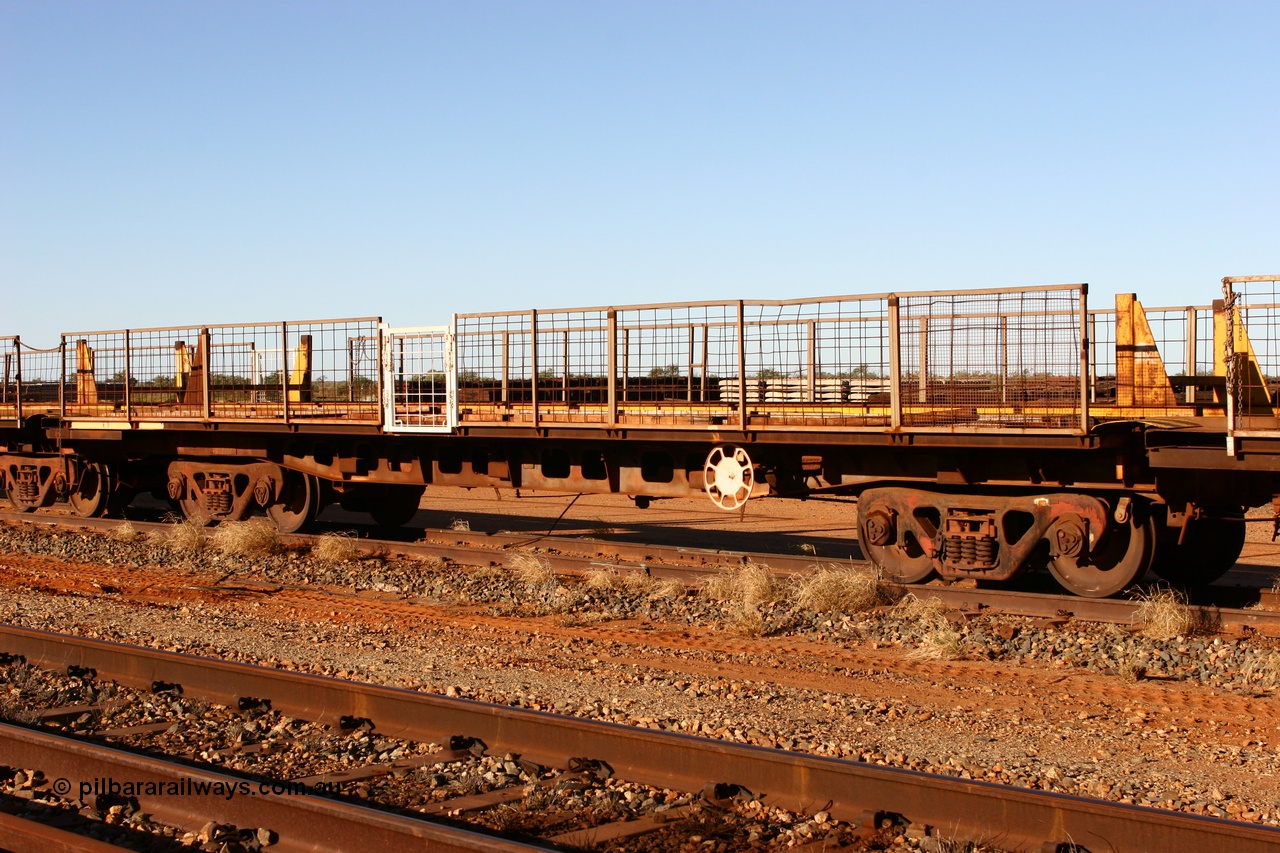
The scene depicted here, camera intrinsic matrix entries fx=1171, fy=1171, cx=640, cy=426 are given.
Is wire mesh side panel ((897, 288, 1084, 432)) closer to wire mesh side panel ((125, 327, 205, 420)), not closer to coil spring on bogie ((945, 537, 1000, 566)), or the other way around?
coil spring on bogie ((945, 537, 1000, 566))

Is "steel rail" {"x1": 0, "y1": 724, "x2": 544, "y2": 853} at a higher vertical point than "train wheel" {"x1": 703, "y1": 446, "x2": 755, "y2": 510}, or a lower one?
lower

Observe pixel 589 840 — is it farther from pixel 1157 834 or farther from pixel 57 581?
pixel 57 581

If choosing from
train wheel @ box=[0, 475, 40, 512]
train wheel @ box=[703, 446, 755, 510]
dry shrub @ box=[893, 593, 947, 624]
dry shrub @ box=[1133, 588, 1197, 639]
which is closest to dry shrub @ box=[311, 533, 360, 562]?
train wheel @ box=[703, 446, 755, 510]

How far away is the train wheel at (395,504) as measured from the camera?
18.5 metres

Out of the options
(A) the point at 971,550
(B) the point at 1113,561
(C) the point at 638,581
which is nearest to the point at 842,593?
(A) the point at 971,550

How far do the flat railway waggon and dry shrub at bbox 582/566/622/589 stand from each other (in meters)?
1.30

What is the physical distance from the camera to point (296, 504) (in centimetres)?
1772

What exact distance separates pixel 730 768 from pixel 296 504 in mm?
13242

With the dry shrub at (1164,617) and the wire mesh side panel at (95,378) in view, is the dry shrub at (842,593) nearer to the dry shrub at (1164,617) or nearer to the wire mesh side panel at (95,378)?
the dry shrub at (1164,617)

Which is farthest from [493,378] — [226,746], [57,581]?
[226,746]

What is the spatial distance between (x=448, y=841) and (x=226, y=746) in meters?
2.59

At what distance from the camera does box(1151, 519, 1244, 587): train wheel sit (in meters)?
12.5

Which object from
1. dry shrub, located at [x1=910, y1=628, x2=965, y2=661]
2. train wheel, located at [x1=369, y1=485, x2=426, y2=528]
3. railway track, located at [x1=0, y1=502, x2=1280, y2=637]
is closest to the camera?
dry shrub, located at [x1=910, y1=628, x2=965, y2=661]

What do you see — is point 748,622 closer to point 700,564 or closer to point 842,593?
point 842,593
